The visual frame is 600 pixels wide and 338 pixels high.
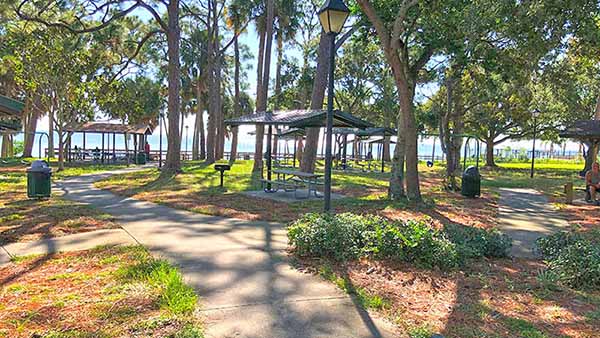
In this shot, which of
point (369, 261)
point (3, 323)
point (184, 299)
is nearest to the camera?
point (3, 323)

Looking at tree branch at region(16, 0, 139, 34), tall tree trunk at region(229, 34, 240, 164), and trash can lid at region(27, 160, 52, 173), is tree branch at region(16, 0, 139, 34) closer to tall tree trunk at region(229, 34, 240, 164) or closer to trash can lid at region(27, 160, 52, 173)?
trash can lid at region(27, 160, 52, 173)

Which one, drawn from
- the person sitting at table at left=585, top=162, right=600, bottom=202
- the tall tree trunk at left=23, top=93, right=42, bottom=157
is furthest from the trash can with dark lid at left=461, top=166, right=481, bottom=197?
the tall tree trunk at left=23, top=93, right=42, bottom=157

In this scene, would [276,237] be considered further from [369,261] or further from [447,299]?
[447,299]

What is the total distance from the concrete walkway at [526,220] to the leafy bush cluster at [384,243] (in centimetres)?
112

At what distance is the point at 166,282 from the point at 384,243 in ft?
8.19

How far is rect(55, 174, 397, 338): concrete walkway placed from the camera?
316 cm

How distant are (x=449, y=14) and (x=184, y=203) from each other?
735cm

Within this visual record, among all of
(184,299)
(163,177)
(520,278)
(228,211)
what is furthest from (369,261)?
(163,177)

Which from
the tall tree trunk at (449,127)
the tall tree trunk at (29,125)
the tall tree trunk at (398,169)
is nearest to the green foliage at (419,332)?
the tall tree trunk at (398,169)

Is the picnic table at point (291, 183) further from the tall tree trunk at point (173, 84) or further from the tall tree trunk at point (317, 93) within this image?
the tall tree trunk at point (173, 84)

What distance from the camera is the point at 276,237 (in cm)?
623

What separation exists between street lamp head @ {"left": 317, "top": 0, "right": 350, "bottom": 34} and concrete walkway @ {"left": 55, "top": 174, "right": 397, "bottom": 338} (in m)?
3.25

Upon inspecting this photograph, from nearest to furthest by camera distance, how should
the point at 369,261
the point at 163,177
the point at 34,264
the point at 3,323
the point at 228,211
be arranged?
the point at 3,323 → the point at 34,264 → the point at 369,261 → the point at 228,211 → the point at 163,177

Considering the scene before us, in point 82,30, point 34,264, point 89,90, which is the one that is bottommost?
point 34,264
